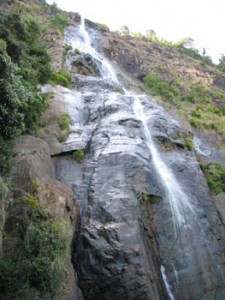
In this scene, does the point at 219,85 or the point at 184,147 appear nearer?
the point at 184,147

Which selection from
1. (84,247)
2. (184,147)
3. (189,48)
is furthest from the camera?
(189,48)

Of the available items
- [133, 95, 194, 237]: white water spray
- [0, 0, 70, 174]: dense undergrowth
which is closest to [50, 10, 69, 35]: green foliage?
[0, 0, 70, 174]: dense undergrowth

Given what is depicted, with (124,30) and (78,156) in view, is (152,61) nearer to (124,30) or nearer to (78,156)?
(124,30)

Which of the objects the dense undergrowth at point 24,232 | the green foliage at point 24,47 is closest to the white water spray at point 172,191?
the dense undergrowth at point 24,232

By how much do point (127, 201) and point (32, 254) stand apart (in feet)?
17.0

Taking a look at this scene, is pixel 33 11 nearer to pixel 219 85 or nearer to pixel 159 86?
pixel 159 86

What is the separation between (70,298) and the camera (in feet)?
41.4

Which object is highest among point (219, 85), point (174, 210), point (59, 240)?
point (219, 85)

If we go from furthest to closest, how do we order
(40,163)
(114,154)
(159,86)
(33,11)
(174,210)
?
(33,11) → (159,86) → (114,154) → (174,210) → (40,163)

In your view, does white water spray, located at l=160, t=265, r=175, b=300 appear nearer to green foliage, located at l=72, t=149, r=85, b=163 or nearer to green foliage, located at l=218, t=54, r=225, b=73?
green foliage, located at l=72, t=149, r=85, b=163

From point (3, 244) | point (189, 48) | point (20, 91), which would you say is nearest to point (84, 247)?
point (3, 244)

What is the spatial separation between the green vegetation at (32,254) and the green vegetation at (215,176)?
33.6ft

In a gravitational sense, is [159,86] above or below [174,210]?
above

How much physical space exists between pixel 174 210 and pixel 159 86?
23.2 metres
